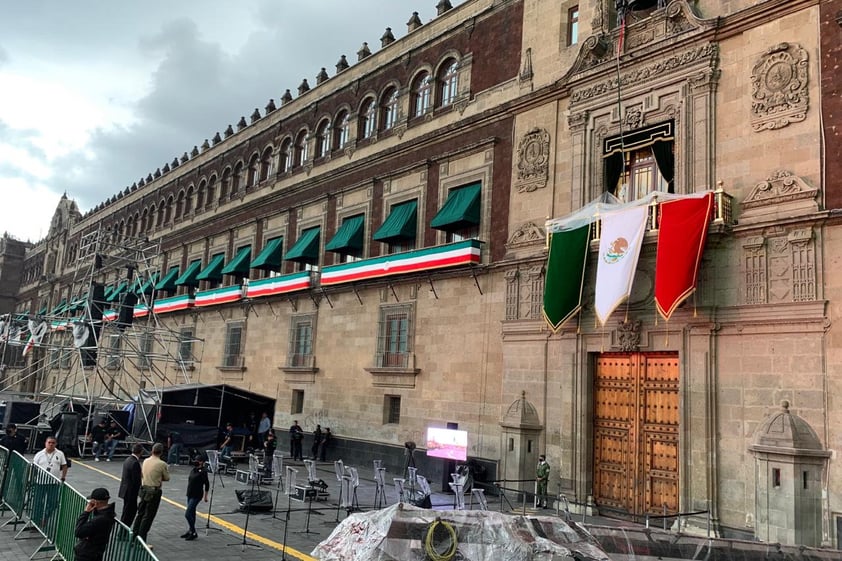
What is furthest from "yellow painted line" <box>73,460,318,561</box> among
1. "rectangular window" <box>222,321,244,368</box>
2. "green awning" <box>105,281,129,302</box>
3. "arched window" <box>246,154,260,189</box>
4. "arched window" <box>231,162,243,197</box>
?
"green awning" <box>105,281,129,302</box>

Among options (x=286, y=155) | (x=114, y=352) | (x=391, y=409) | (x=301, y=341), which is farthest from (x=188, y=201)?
(x=391, y=409)

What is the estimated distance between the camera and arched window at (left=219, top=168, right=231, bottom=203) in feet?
122

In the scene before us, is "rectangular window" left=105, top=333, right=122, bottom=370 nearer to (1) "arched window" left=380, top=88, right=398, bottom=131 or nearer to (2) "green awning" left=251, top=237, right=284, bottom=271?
(2) "green awning" left=251, top=237, right=284, bottom=271

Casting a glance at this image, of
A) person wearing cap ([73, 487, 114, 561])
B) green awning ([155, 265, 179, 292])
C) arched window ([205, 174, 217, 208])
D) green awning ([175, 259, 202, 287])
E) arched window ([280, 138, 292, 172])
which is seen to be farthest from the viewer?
green awning ([155, 265, 179, 292])

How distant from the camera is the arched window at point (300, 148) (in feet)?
103

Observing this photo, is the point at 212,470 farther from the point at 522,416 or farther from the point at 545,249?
the point at 545,249

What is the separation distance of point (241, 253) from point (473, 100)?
16.0 m

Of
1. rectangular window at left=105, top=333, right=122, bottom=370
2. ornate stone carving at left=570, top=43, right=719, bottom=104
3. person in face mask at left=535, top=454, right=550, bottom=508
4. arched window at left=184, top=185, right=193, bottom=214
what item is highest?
arched window at left=184, top=185, right=193, bottom=214

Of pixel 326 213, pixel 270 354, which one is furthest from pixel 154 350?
pixel 326 213

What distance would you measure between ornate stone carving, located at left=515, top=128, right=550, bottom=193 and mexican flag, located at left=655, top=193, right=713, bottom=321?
5.14 meters

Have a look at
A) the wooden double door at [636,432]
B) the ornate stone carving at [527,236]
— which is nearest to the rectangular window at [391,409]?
the ornate stone carving at [527,236]

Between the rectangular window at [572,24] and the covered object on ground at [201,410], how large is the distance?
1666cm

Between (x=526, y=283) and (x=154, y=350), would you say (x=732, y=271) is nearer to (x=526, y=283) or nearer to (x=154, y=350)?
(x=526, y=283)

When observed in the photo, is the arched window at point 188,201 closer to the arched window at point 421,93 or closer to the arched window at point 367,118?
the arched window at point 367,118
